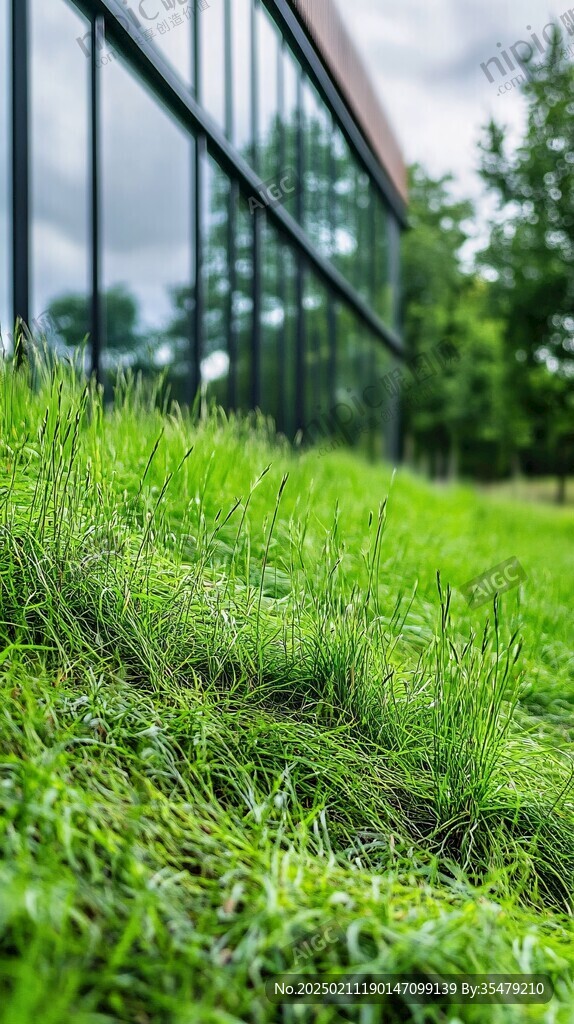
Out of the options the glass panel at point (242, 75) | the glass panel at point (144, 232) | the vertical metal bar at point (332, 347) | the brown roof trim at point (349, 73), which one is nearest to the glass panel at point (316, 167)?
the brown roof trim at point (349, 73)

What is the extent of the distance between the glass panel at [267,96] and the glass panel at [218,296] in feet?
2.60

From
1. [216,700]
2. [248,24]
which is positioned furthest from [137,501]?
[248,24]

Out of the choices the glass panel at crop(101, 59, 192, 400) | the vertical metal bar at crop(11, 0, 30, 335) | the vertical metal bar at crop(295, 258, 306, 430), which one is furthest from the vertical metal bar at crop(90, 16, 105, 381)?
the vertical metal bar at crop(295, 258, 306, 430)

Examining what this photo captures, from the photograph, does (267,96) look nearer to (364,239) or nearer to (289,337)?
(289,337)

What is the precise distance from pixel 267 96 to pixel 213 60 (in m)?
1.37

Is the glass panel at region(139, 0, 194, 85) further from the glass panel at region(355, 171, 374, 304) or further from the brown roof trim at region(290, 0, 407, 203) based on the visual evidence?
the glass panel at region(355, 171, 374, 304)

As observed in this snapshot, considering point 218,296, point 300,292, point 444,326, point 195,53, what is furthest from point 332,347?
point 444,326

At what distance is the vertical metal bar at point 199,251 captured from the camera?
5926mm

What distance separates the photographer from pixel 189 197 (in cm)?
614

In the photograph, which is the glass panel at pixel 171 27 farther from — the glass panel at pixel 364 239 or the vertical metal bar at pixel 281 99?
the glass panel at pixel 364 239

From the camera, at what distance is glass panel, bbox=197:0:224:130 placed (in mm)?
6043

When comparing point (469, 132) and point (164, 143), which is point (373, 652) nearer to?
point (164, 143)

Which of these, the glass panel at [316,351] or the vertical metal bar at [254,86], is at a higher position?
the vertical metal bar at [254,86]

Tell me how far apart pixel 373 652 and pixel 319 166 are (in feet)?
27.7
